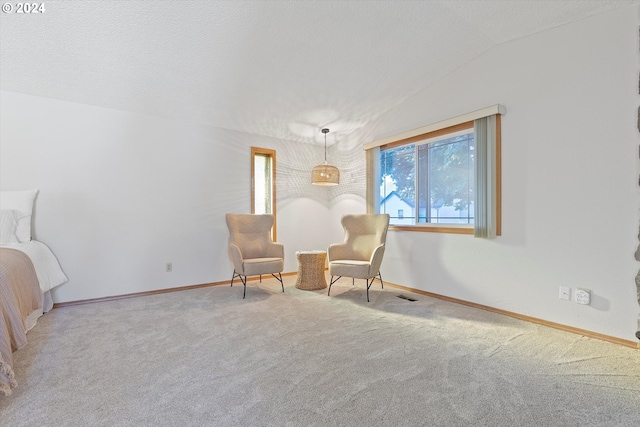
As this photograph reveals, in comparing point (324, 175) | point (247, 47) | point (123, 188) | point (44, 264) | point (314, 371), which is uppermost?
point (247, 47)

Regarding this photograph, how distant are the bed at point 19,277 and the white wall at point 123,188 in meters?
0.18

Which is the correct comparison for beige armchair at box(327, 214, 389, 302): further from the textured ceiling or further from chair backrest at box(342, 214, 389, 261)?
the textured ceiling

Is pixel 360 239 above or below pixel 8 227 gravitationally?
below

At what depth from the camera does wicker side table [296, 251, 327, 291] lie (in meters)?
3.96

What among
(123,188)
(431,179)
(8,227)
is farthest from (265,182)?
(8,227)

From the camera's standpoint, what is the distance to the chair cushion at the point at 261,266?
353 centimetres

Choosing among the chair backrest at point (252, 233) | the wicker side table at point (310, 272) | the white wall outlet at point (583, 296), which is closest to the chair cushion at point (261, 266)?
the wicker side table at point (310, 272)

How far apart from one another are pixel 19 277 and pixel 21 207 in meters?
1.23

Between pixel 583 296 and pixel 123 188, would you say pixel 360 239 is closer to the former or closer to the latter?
pixel 583 296

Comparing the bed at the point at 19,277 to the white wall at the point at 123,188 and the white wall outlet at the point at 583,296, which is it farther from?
the white wall outlet at the point at 583,296

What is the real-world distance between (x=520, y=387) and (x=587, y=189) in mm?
1727

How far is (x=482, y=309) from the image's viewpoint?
314cm

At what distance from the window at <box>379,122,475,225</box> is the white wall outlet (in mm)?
1131

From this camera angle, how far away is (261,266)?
3.59 meters
